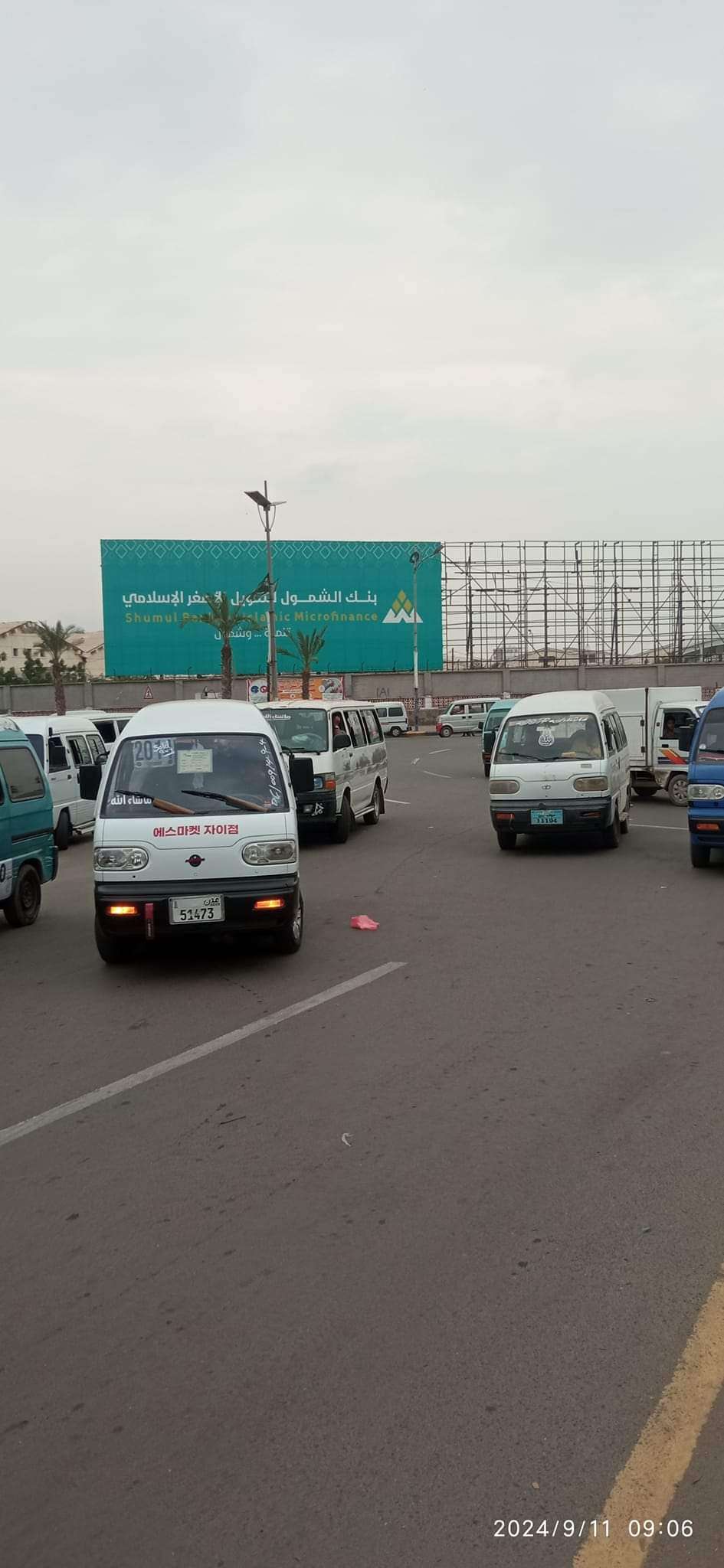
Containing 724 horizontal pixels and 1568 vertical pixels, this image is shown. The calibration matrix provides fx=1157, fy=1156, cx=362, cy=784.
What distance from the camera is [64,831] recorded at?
17188 millimetres

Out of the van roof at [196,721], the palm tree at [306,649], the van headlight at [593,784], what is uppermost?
the palm tree at [306,649]

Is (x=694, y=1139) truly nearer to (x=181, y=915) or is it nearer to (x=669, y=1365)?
(x=669, y=1365)

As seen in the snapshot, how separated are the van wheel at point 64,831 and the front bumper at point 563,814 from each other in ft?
21.7

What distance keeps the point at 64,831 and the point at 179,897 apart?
975 centimetres

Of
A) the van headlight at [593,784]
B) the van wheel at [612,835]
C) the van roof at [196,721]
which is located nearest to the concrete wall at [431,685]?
the van wheel at [612,835]

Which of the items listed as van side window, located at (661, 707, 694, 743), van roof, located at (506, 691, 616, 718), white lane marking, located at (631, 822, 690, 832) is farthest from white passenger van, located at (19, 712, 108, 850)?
van side window, located at (661, 707, 694, 743)

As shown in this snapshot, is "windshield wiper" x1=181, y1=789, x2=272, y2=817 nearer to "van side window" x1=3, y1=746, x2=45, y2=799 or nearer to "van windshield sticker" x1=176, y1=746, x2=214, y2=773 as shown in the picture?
"van windshield sticker" x1=176, y1=746, x2=214, y2=773

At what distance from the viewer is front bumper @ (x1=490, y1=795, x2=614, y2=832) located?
13930 mm

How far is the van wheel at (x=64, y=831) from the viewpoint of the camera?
55.9ft

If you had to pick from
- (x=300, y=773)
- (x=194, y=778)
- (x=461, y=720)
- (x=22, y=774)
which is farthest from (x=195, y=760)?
(x=461, y=720)

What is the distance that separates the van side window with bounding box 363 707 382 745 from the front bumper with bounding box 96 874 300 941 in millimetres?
10092

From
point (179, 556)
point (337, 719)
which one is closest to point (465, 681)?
point (179, 556)

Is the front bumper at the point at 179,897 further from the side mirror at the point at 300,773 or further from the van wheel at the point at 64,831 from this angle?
the van wheel at the point at 64,831

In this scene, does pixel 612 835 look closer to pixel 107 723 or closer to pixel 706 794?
pixel 706 794
